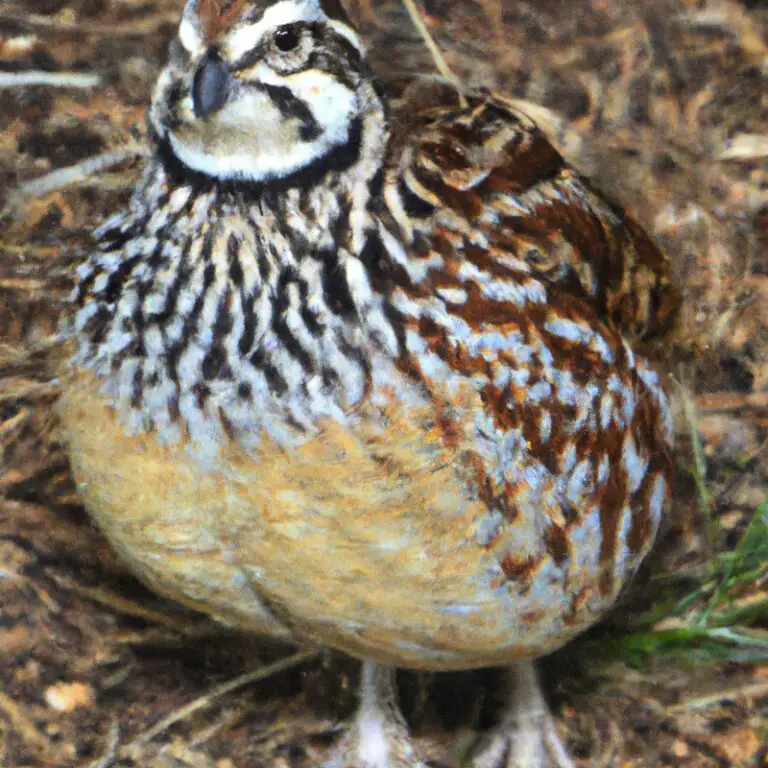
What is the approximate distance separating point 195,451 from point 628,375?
93 centimetres

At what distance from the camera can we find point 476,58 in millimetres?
3807

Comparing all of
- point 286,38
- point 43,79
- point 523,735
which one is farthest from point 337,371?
point 43,79

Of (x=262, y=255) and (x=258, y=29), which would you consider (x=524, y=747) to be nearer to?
(x=262, y=255)

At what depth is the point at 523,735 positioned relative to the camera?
3.09 m

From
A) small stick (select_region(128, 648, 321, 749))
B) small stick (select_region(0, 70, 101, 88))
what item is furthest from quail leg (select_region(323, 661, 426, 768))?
small stick (select_region(0, 70, 101, 88))

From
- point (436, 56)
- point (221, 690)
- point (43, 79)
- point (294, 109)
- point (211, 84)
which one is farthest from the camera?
point (43, 79)

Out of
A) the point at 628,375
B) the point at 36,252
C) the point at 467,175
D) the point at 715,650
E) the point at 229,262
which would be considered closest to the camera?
the point at 229,262

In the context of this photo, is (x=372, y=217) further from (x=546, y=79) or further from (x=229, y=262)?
(x=546, y=79)

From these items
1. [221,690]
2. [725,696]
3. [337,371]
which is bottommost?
[725,696]

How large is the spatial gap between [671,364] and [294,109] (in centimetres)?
139

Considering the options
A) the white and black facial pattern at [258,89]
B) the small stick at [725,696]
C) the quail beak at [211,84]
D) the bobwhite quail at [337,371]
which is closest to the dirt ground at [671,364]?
the small stick at [725,696]

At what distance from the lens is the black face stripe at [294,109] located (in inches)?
80.4

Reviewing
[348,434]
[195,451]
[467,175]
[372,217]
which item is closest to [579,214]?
[467,175]

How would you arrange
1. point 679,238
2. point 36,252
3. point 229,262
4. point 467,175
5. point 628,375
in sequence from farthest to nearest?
point 679,238 → point 36,252 → point 628,375 → point 467,175 → point 229,262
